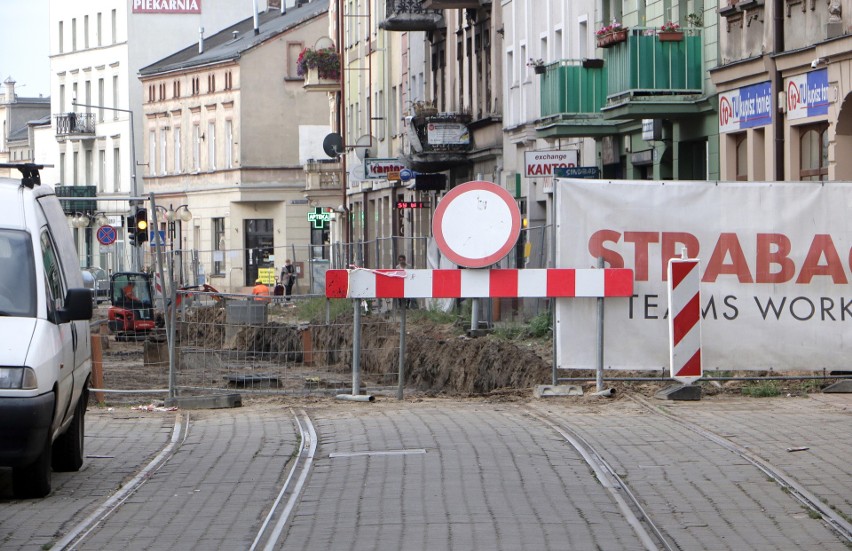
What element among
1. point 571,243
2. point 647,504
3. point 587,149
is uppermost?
point 587,149

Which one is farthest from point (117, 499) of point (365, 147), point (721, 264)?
point (365, 147)

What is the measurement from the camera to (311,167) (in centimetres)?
6738

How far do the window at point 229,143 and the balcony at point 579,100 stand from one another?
4610cm

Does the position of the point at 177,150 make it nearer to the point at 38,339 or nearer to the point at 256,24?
the point at 256,24

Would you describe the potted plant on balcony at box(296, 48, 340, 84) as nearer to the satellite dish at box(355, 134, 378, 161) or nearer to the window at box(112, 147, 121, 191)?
the satellite dish at box(355, 134, 378, 161)

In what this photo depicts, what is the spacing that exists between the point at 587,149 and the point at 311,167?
31.6 m

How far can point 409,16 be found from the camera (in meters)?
49.6

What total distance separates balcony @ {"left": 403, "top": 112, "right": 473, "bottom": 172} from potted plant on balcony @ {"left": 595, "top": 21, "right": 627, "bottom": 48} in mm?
15341

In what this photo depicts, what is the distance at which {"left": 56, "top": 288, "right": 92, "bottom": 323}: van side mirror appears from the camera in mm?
11133

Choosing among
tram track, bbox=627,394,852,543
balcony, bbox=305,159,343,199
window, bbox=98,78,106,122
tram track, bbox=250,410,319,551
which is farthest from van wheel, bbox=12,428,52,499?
window, bbox=98,78,106,122

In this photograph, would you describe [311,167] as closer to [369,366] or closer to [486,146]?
[486,146]

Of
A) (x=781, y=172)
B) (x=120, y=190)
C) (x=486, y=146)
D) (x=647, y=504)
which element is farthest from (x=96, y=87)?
(x=647, y=504)

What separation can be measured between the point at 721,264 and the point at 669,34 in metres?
13.3

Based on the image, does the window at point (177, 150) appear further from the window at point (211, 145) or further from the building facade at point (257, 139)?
the window at point (211, 145)
